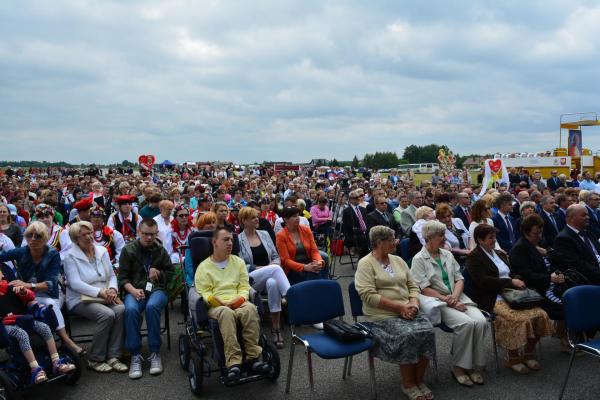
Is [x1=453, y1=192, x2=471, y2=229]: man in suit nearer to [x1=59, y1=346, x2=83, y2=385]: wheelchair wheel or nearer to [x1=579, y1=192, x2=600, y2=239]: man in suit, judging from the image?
[x1=579, y1=192, x2=600, y2=239]: man in suit

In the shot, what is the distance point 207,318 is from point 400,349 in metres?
1.79

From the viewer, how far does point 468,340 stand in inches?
154

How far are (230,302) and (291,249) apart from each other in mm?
1622

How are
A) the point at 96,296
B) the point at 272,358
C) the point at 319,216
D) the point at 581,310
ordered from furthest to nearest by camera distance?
the point at 319,216 < the point at 96,296 < the point at 272,358 < the point at 581,310

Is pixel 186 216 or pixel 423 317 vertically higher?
pixel 186 216

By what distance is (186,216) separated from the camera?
6258 millimetres

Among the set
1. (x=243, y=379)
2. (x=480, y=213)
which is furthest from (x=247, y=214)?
(x=480, y=213)

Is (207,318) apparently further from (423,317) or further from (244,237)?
(423,317)

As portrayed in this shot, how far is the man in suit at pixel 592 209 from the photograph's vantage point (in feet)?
22.9

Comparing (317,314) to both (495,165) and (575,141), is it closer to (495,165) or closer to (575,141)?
(495,165)

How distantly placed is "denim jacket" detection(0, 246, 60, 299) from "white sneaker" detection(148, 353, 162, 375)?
45.9 inches

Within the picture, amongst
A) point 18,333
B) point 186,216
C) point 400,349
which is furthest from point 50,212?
point 400,349

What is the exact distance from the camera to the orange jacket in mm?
5352

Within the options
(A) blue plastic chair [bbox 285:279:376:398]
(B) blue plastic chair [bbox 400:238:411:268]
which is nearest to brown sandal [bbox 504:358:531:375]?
(A) blue plastic chair [bbox 285:279:376:398]
